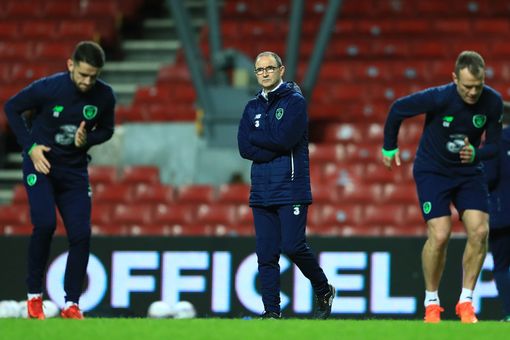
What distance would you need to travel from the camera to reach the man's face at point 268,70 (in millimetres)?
7375

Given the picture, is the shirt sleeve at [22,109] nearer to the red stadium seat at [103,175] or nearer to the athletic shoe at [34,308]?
the athletic shoe at [34,308]

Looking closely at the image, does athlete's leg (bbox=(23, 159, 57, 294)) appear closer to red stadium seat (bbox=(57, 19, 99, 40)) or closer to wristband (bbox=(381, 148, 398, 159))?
wristband (bbox=(381, 148, 398, 159))

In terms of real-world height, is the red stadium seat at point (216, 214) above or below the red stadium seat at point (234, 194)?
below

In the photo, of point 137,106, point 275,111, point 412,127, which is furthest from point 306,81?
point 275,111

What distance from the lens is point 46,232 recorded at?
25.6 feet

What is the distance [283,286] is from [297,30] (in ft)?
13.7

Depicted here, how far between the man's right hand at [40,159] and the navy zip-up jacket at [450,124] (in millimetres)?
2198

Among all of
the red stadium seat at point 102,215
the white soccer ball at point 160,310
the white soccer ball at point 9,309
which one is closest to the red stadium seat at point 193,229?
the red stadium seat at point 102,215

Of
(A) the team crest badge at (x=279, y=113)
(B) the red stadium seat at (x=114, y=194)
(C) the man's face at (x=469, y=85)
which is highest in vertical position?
(C) the man's face at (x=469, y=85)

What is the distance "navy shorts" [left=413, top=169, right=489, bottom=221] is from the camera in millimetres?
7531

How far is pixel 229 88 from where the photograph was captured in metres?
14.3

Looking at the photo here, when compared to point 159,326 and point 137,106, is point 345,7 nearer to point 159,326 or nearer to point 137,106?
point 137,106

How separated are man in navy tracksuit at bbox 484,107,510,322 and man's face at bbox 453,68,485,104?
1621mm

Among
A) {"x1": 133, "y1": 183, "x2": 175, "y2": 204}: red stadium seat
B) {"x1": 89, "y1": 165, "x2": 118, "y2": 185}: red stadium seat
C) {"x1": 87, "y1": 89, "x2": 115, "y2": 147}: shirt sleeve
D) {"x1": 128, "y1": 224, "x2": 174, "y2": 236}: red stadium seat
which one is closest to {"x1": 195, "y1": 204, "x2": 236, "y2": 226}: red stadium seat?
{"x1": 128, "y1": 224, "x2": 174, "y2": 236}: red stadium seat
